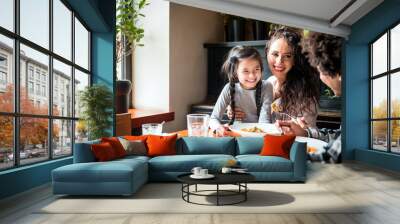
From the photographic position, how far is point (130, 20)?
33.7 feet

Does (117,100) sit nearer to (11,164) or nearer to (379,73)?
(11,164)

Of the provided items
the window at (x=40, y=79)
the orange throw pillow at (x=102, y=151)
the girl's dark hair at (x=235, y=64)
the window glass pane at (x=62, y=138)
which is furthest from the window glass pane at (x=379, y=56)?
the window glass pane at (x=62, y=138)

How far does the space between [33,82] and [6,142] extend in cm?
117

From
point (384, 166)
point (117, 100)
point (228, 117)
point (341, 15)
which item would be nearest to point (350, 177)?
point (384, 166)

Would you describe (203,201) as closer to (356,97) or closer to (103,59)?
Answer: (103,59)

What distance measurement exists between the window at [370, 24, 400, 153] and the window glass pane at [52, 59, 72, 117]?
5.94 metres

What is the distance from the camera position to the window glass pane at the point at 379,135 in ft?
29.7

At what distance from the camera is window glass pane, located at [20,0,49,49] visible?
5.92 meters

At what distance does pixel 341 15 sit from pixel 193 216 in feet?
17.8

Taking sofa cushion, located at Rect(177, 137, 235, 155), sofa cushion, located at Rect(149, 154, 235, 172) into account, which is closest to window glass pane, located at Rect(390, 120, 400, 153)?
sofa cushion, located at Rect(177, 137, 235, 155)

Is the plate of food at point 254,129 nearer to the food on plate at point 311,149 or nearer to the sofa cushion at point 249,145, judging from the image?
the food on plate at point 311,149

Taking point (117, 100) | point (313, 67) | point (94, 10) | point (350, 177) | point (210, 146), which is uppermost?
point (94, 10)

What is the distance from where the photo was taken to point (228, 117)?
34.4ft

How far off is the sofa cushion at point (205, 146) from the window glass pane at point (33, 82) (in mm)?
2224
